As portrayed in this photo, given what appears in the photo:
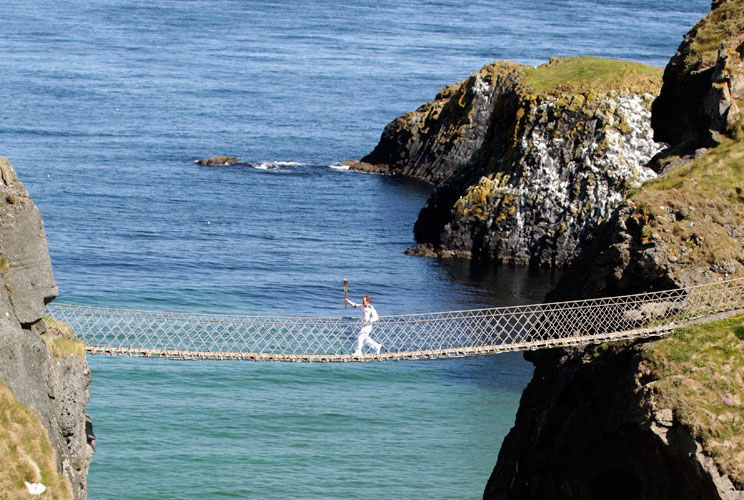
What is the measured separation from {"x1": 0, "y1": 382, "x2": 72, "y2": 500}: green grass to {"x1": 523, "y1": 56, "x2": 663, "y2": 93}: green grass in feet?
146

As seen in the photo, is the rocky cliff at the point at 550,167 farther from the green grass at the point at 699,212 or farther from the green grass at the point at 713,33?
the green grass at the point at 699,212

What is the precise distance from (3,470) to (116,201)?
51.2m

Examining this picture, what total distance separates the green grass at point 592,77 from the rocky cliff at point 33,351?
42440 millimetres

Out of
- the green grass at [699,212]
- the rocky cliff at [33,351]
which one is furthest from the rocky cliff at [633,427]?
the rocky cliff at [33,351]

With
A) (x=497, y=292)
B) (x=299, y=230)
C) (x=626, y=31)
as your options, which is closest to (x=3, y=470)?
(x=497, y=292)

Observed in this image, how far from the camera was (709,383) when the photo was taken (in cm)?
2419

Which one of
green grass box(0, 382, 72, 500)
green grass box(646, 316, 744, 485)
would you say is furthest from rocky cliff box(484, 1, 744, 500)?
green grass box(0, 382, 72, 500)

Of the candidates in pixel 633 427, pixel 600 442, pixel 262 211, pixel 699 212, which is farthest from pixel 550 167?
pixel 633 427

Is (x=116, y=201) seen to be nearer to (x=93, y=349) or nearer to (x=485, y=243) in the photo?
(x=485, y=243)

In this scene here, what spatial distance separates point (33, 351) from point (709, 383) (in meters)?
14.3

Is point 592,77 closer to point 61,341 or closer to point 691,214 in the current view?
point 691,214

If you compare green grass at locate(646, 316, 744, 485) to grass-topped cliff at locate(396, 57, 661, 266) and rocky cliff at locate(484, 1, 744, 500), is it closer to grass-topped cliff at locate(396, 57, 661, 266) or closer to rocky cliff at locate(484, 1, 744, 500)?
rocky cliff at locate(484, 1, 744, 500)

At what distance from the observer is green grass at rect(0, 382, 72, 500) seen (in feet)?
62.0

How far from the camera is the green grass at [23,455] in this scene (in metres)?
18.9
